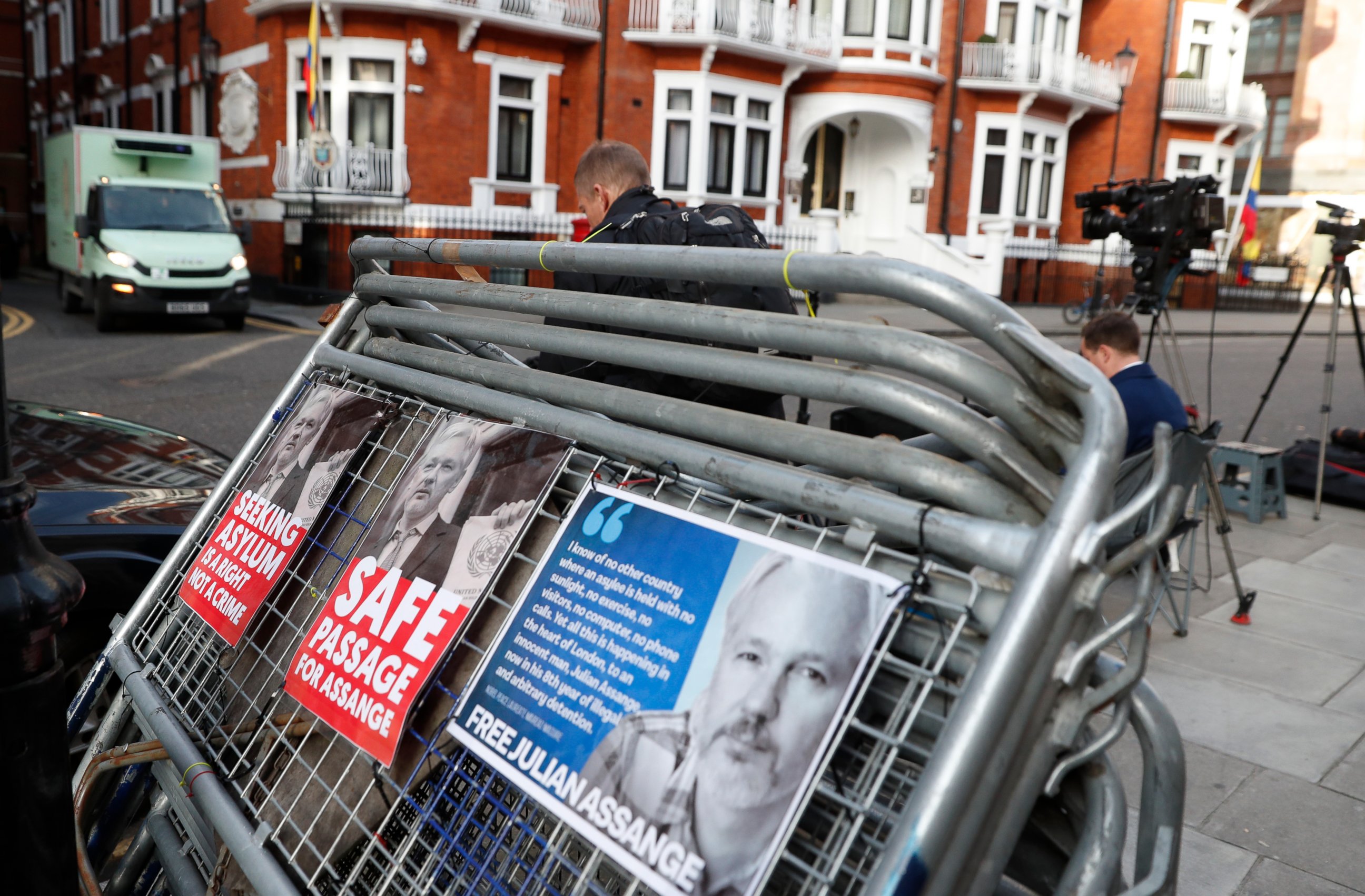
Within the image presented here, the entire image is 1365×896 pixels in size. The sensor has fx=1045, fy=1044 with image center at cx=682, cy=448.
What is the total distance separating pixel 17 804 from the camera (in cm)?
185

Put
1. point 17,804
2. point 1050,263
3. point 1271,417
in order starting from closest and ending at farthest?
1. point 17,804
2. point 1271,417
3. point 1050,263

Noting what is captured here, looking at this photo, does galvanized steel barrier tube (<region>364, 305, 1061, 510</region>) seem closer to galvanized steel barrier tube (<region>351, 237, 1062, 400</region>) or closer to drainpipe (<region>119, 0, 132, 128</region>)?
galvanized steel barrier tube (<region>351, 237, 1062, 400</region>)

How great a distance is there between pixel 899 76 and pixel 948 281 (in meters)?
25.9

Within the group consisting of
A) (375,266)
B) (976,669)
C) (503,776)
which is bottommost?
(503,776)

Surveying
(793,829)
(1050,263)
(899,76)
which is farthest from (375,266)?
(1050,263)

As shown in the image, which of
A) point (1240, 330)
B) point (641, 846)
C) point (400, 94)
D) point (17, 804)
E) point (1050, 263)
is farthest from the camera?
point (1050, 263)

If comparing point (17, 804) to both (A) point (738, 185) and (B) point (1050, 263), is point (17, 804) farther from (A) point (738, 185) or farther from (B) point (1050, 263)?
(B) point (1050, 263)

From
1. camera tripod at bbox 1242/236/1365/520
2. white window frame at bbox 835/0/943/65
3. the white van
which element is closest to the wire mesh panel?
camera tripod at bbox 1242/236/1365/520

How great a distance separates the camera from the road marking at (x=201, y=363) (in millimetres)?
10594

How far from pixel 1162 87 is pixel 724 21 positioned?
50.5ft

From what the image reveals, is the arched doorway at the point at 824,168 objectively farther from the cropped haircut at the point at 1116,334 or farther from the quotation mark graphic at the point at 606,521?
the quotation mark graphic at the point at 606,521

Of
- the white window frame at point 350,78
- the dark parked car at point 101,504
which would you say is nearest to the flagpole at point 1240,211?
the white window frame at point 350,78

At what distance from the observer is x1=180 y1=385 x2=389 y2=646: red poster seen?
6.81ft

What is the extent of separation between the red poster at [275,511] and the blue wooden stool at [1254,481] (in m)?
6.37
